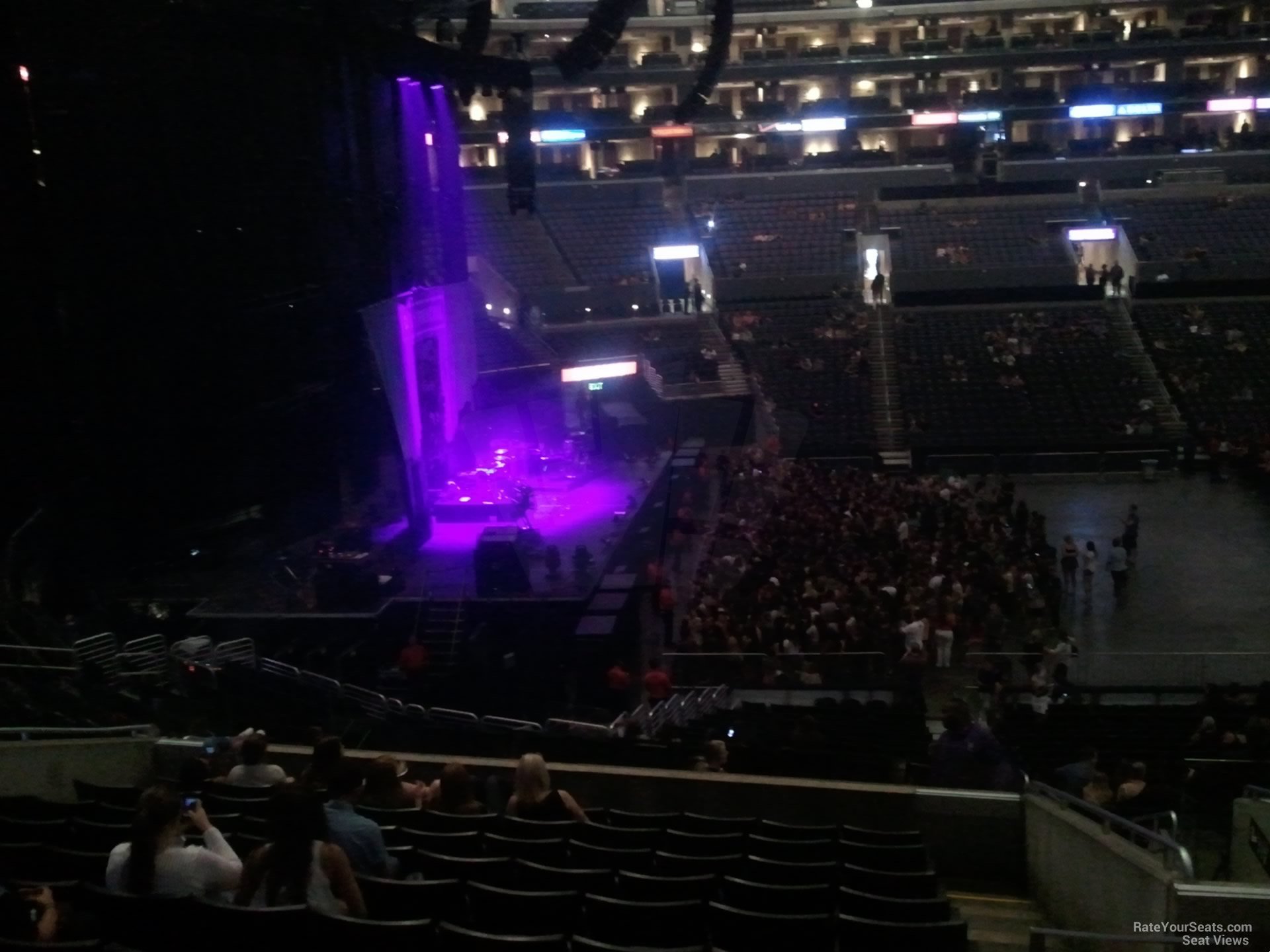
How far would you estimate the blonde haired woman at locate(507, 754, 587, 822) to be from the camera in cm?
539

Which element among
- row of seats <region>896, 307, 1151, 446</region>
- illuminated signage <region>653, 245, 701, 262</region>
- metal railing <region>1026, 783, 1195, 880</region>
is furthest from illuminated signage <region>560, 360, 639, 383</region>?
metal railing <region>1026, 783, 1195, 880</region>

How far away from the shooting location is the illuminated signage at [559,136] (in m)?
44.6

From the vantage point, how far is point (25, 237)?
10.8 meters

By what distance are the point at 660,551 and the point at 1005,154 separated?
1220 inches

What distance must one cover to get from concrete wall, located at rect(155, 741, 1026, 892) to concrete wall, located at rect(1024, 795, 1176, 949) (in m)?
0.19

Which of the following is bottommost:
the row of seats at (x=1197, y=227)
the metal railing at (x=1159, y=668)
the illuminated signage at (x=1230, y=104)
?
the metal railing at (x=1159, y=668)

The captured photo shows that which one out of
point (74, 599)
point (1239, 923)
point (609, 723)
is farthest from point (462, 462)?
point (1239, 923)

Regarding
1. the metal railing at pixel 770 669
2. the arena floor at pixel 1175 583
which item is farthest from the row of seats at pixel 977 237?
the metal railing at pixel 770 669

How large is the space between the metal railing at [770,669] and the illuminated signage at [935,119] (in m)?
36.3

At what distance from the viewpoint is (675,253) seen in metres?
37.5

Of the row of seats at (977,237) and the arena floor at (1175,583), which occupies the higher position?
the row of seats at (977,237)

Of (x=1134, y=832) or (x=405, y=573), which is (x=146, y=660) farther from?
(x=1134, y=832)

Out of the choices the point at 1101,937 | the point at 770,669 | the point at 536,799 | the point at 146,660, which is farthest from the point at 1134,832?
the point at 146,660

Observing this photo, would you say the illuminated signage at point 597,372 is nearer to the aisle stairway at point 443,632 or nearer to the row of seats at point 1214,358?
the aisle stairway at point 443,632
